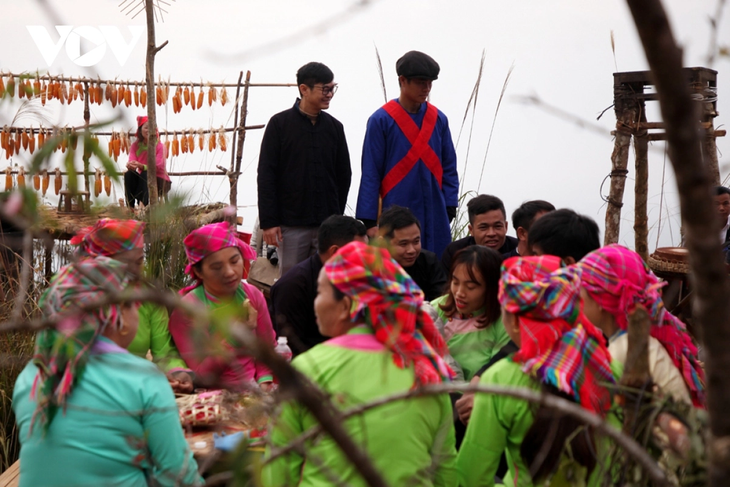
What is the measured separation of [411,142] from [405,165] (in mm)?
167

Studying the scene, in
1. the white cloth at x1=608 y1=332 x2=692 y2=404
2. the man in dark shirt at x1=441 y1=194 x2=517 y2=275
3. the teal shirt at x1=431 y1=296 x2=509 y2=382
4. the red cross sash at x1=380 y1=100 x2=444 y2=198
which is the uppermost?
the red cross sash at x1=380 y1=100 x2=444 y2=198

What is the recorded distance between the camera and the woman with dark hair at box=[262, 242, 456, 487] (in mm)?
2287

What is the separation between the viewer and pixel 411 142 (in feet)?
18.5

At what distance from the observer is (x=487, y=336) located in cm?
362

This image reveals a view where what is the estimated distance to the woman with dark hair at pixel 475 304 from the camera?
364 centimetres

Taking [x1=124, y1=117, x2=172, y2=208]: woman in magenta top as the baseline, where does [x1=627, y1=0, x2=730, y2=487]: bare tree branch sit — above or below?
above

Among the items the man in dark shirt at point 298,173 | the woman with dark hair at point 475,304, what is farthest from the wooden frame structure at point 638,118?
the woman with dark hair at point 475,304

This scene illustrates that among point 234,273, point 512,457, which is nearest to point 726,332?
point 512,457

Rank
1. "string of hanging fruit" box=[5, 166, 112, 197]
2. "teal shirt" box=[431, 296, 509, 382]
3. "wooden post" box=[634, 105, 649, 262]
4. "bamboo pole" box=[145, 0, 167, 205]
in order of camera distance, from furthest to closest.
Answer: "wooden post" box=[634, 105, 649, 262] → "bamboo pole" box=[145, 0, 167, 205] → "teal shirt" box=[431, 296, 509, 382] → "string of hanging fruit" box=[5, 166, 112, 197]

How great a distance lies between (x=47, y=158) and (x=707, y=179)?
0.62 metres

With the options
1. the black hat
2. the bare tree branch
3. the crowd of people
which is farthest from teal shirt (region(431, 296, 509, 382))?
the bare tree branch

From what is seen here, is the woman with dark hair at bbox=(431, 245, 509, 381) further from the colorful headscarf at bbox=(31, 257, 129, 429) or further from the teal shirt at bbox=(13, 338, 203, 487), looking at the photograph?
Answer: the colorful headscarf at bbox=(31, 257, 129, 429)

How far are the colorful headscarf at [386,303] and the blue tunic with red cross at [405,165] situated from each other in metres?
3.18

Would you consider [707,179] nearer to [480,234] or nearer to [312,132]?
Result: [480,234]
